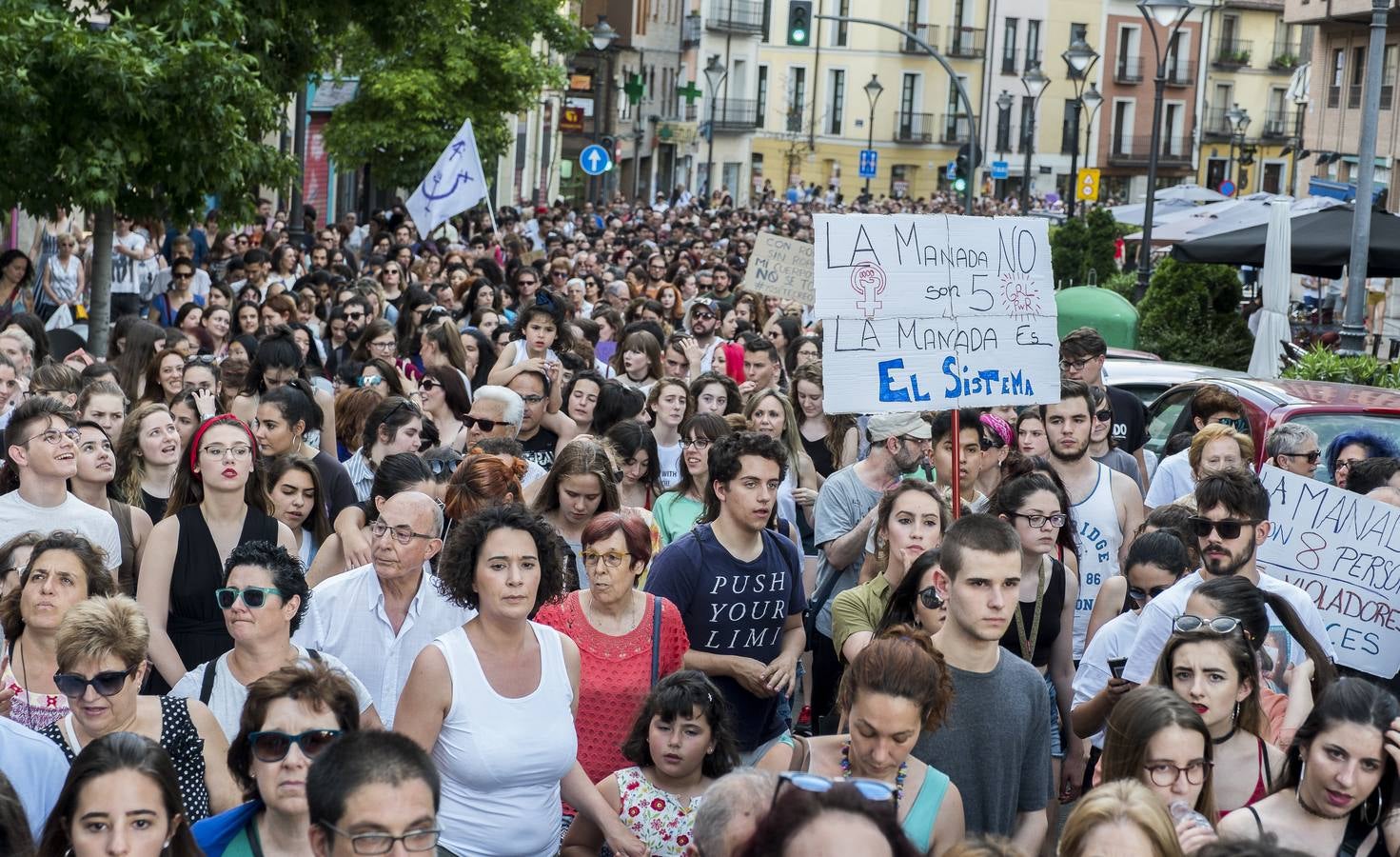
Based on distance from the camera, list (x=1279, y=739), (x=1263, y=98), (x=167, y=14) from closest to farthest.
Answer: (x=1279, y=739) → (x=167, y=14) → (x=1263, y=98)

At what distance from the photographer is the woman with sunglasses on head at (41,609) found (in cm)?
557

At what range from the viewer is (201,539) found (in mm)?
6535

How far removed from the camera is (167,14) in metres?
14.4

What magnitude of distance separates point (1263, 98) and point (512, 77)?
6342 centimetres

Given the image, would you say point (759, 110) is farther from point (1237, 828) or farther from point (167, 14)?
point (1237, 828)

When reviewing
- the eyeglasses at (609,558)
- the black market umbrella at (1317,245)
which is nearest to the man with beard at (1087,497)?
the eyeglasses at (609,558)

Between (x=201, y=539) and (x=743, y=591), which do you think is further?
(x=201, y=539)

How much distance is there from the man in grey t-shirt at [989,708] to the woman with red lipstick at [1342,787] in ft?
1.89

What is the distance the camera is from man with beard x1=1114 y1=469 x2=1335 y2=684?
244 inches

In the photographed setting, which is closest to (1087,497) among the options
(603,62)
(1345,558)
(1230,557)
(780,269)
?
(1345,558)

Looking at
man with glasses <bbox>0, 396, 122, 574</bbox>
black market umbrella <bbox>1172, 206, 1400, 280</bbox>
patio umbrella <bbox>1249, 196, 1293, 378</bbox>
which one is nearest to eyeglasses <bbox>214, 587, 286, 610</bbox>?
man with glasses <bbox>0, 396, 122, 574</bbox>

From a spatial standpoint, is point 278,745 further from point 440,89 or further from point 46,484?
point 440,89

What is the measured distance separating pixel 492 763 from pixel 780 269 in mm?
12562

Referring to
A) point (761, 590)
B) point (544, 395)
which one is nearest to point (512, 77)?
point (544, 395)
